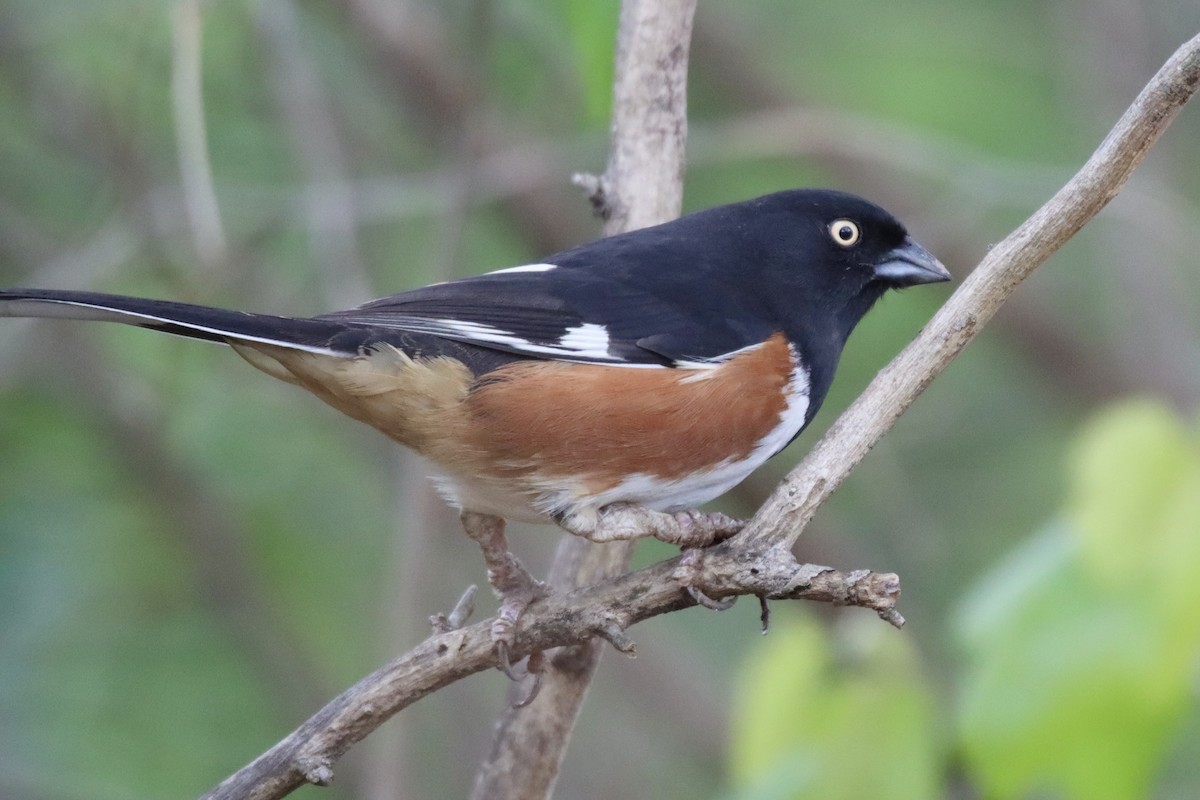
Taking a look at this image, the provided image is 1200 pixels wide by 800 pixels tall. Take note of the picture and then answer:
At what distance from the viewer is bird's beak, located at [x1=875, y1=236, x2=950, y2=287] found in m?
3.34

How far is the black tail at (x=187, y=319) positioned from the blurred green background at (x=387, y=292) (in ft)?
2.90

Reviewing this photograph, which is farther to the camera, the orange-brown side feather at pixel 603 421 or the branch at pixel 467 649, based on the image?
the orange-brown side feather at pixel 603 421

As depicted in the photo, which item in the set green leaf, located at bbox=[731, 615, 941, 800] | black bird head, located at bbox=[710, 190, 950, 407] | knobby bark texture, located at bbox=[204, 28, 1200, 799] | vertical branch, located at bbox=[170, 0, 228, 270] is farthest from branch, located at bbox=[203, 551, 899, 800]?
vertical branch, located at bbox=[170, 0, 228, 270]

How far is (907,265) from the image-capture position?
3.36 meters

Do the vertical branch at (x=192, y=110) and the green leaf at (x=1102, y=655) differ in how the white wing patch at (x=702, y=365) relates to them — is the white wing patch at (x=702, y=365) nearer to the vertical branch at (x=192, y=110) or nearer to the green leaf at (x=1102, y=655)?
the green leaf at (x=1102, y=655)

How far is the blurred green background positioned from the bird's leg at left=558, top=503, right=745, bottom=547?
43 cm

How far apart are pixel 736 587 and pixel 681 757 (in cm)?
434

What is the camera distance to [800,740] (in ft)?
9.21

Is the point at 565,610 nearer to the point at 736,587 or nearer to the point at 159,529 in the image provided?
the point at 736,587

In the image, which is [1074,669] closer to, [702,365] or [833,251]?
[702,365]

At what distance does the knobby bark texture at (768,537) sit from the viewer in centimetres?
242

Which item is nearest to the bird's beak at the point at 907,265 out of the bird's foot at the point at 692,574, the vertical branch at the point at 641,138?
the vertical branch at the point at 641,138

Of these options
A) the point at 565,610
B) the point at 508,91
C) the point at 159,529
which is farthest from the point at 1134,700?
the point at 159,529

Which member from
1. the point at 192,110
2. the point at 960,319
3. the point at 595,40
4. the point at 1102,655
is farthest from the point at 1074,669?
the point at 192,110
